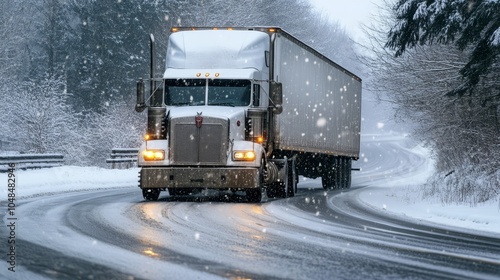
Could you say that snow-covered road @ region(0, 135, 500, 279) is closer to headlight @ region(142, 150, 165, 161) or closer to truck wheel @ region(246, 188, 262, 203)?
headlight @ region(142, 150, 165, 161)

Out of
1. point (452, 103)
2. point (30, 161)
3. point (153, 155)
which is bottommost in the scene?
point (30, 161)

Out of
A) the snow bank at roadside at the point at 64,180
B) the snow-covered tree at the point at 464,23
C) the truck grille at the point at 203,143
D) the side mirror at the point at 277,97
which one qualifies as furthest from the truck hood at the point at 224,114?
the snow bank at roadside at the point at 64,180

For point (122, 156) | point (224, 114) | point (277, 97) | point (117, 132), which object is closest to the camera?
point (224, 114)

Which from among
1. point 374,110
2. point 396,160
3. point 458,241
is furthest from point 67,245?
point 374,110

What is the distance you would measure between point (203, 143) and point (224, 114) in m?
0.77

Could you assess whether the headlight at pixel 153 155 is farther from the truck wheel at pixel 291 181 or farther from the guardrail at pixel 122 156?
the guardrail at pixel 122 156

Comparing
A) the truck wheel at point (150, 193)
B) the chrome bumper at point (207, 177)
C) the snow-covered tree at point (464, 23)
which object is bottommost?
the truck wheel at point (150, 193)

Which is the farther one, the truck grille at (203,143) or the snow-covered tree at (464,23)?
the truck grille at (203,143)

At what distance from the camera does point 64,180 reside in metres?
24.0

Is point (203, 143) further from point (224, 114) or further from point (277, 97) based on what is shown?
point (277, 97)

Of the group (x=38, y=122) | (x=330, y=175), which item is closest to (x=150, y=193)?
(x=330, y=175)

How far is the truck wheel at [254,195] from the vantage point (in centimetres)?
1795

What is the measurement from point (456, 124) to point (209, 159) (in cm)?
1120

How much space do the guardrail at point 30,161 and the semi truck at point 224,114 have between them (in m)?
6.42
